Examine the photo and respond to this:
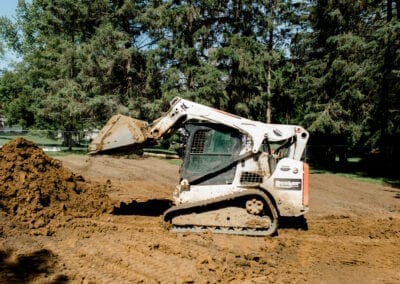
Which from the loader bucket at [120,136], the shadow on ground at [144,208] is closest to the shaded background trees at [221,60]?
the shadow on ground at [144,208]

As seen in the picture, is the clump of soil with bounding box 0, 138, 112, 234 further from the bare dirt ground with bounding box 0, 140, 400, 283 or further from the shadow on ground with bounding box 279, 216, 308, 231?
the shadow on ground with bounding box 279, 216, 308, 231

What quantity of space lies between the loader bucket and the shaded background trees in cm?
1503

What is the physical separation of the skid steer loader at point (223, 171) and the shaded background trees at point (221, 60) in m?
14.0

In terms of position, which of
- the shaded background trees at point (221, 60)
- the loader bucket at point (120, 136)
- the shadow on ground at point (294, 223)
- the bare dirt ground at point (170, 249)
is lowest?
the bare dirt ground at point (170, 249)

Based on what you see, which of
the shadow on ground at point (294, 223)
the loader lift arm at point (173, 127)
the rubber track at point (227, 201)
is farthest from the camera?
the shadow on ground at point (294, 223)

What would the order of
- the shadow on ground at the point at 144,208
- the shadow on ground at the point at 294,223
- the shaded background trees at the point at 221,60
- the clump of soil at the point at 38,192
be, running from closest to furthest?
the clump of soil at the point at 38,192
the shadow on ground at the point at 294,223
the shadow on ground at the point at 144,208
the shaded background trees at the point at 221,60

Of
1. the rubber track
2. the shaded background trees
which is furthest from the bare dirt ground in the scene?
the shaded background trees

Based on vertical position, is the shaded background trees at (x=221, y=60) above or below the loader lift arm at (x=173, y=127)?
above

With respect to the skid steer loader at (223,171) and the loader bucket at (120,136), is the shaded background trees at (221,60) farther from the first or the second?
the loader bucket at (120,136)

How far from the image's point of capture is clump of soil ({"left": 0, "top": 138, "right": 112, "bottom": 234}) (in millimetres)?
8055

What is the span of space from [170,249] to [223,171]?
6.15 ft

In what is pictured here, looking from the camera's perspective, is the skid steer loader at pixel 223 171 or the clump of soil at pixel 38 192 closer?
the skid steer loader at pixel 223 171

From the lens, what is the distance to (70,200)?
362 inches

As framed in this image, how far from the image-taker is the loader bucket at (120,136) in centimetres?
773
